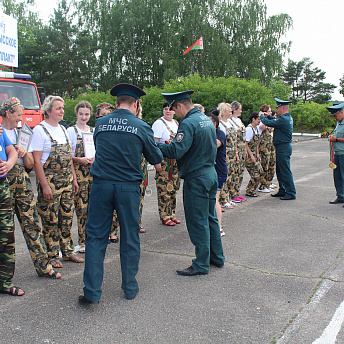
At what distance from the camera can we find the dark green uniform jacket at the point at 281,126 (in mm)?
8386

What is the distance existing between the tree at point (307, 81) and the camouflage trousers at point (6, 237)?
200 ft

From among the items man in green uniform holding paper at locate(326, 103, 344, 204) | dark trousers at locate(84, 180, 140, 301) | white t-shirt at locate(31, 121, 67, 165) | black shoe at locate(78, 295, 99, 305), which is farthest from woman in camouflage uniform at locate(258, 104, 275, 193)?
black shoe at locate(78, 295, 99, 305)

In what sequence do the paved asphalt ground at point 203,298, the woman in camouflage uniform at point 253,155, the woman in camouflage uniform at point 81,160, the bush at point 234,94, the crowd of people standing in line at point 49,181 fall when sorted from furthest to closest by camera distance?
1. the bush at point 234,94
2. the woman in camouflage uniform at point 253,155
3. the woman in camouflage uniform at point 81,160
4. the crowd of people standing in line at point 49,181
5. the paved asphalt ground at point 203,298

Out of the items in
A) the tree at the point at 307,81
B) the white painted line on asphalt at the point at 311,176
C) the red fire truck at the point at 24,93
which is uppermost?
the tree at the point at 307,81

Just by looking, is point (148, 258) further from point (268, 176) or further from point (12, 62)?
point (12, 62)

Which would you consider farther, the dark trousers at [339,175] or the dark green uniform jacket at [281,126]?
the dark green uniform jacket at [281,126]

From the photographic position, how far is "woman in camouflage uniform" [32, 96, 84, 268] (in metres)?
4.21

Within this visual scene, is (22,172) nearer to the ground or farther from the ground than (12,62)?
nearer to the ground

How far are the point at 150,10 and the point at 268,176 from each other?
1197 inches

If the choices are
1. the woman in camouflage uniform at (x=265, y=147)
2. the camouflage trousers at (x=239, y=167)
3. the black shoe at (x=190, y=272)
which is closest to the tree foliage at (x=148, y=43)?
the woman in camouflage uniform at (x=265, y=147)

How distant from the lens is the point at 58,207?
4.43 m

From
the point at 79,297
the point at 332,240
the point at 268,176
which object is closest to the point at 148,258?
the point at 79,297

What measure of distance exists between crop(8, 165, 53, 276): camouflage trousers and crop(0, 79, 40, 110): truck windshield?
8796 mm

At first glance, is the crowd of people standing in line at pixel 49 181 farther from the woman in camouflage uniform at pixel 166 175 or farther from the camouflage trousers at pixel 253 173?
the camouflage trousers at pixel 253 173
